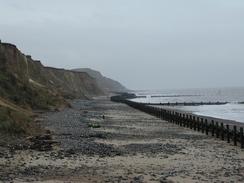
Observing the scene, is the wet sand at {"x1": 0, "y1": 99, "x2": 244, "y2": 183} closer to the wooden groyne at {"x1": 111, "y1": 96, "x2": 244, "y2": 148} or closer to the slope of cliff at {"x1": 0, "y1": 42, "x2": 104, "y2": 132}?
the wooden groyne at {"x1": 111, "y1": 96, "x2": 244, "y2": 148}

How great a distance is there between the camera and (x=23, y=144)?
19.4 metres

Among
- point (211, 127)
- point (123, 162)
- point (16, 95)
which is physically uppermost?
point (16, 95)

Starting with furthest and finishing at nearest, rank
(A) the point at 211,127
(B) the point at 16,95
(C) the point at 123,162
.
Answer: (B) the point at 16,95, (A) the point at 211,127, (C) the point at 123,162

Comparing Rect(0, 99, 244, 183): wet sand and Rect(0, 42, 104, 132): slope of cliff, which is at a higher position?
Rect(0, 42, 104, 132): slope of cliff

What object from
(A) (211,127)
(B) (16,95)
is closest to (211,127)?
(A) (211,127)

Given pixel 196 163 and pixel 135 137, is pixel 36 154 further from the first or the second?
pixel 135 137

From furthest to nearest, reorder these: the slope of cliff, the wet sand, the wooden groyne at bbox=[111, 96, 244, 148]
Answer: the slope of cliff, the wooden groyne at bbox=[111, 96, 244, 148], the wet sand

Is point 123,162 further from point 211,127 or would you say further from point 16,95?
point 16,95

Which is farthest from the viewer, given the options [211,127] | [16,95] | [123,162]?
[16,95]

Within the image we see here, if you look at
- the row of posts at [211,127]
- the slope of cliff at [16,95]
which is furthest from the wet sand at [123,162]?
the slope of cliff at [16,95]

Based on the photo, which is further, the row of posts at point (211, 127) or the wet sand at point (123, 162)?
the row of posts at point (211, 127)

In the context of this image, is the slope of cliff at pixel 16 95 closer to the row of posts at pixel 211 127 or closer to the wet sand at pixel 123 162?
the wet sand at pixel 123 162

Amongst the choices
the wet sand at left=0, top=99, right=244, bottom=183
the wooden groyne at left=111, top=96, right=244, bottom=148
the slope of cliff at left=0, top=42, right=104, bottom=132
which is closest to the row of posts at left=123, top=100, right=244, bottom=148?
the wooden groyne at left=111, top=96, right=244, bottom=148

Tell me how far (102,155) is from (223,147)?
7070mm
